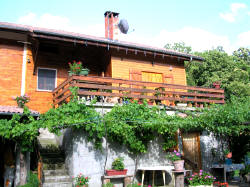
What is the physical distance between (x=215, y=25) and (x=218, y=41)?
15.3 m

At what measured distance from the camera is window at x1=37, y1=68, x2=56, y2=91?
12.7 metres

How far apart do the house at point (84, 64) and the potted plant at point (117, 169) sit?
2377 millimetres

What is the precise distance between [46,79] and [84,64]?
6.60 ft

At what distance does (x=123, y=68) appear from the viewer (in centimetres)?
1344

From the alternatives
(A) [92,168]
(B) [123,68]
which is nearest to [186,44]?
(B) [123,68]

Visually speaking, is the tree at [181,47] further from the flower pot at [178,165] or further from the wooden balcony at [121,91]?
the flower pot at [178,165]

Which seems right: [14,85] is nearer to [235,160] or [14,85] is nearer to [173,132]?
[173,132]

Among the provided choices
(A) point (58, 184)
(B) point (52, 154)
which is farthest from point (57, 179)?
(B) point (52, 154)

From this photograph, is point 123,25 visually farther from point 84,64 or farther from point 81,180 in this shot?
point 81,180

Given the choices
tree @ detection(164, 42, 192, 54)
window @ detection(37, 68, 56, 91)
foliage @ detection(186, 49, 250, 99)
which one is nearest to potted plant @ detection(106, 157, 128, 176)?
window @ detection(37, 68, 56, 91)

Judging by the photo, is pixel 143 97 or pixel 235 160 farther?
pixel 235 160

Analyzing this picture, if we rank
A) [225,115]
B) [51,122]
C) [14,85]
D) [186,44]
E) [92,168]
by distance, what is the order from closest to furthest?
[51,122] → [92,168] → [225,115] → [14,85] → [186,44]

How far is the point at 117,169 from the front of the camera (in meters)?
9.02

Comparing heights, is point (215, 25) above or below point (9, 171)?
above
